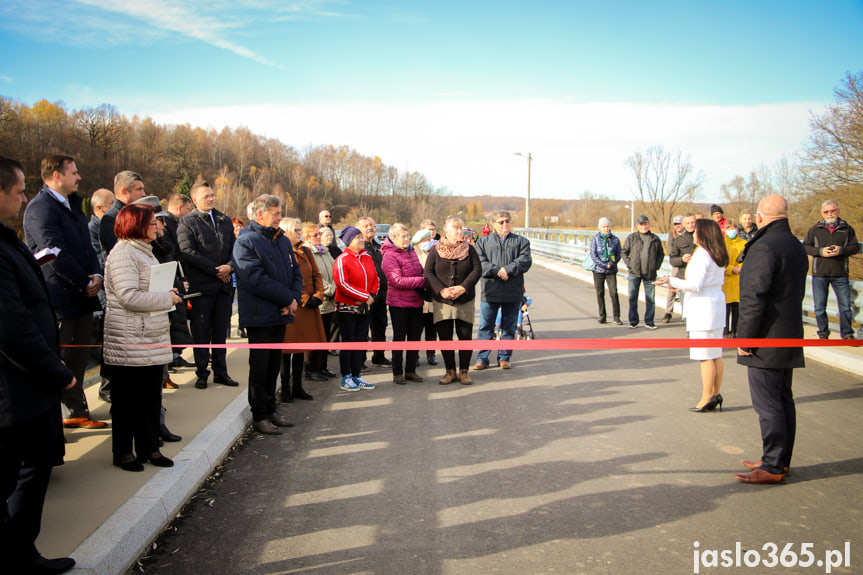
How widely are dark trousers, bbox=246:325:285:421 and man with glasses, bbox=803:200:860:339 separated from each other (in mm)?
8162

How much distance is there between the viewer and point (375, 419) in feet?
20.0

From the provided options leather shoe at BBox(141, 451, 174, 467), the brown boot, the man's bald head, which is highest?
the man's bald head

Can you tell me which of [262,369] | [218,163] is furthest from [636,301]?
[218,163]

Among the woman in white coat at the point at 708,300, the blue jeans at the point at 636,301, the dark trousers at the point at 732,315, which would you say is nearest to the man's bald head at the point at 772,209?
the woman in white coat at the point at 708,300

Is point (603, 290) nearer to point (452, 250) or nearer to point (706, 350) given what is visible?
point (452, 250)

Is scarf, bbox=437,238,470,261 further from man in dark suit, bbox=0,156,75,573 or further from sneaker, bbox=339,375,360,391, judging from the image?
man in dark suit, bbox=0,156,75,573

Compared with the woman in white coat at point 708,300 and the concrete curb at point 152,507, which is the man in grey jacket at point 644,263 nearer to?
the woman in white coat at point 708,300

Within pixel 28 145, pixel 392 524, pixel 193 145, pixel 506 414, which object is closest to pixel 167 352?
pixel 392 524

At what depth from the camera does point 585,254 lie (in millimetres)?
17219

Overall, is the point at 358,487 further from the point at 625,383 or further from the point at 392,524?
the point at 625,383

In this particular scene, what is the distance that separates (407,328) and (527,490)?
3947 mm

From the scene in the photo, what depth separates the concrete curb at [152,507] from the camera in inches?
123

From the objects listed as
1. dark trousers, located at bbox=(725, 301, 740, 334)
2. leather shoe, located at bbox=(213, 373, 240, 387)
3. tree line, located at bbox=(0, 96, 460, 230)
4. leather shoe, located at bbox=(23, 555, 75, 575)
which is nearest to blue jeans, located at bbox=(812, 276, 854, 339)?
dark trousers, located at bbox=(725, 301, 740, 334)

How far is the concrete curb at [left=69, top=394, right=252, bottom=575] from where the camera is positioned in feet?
10.3
